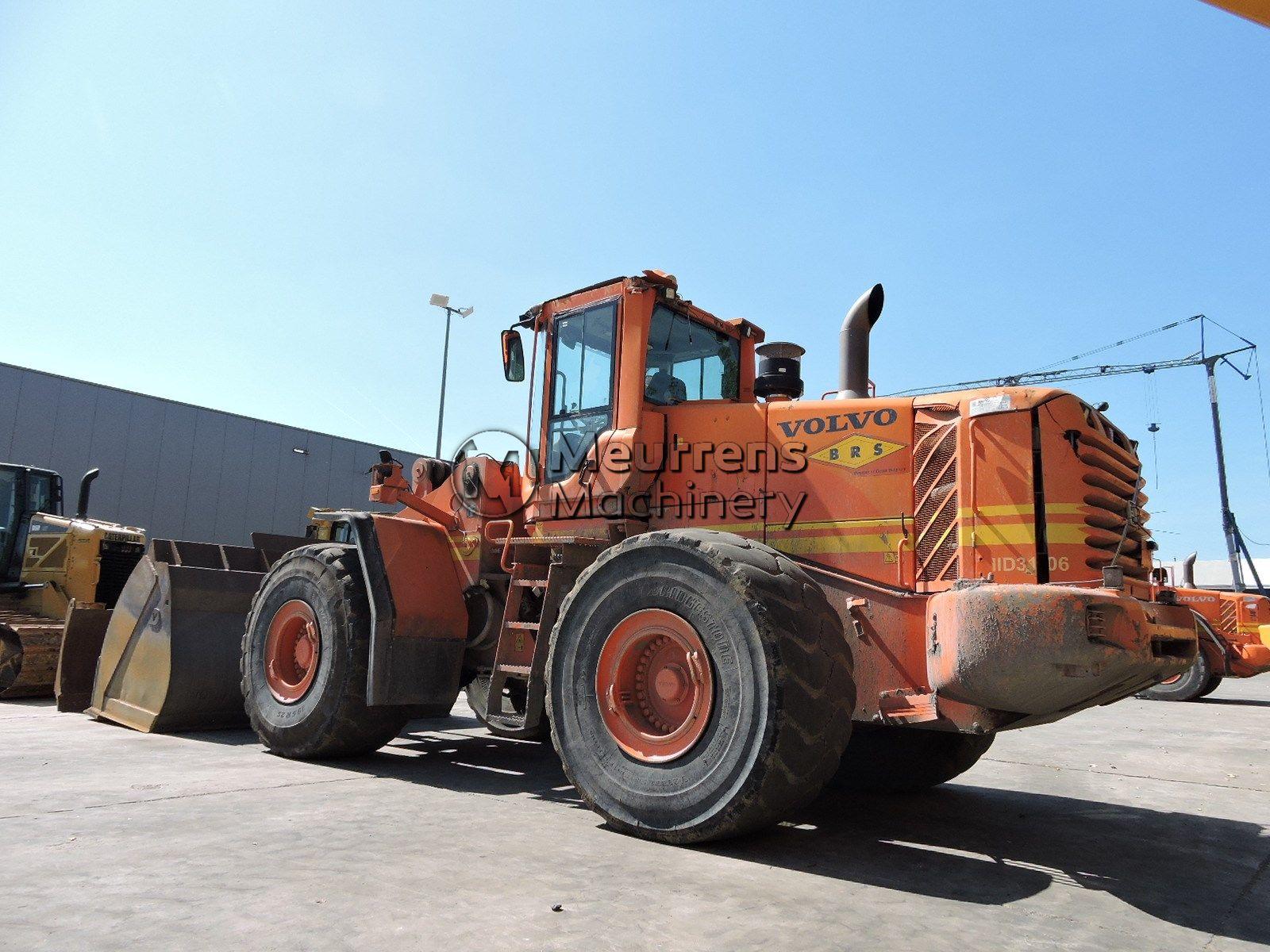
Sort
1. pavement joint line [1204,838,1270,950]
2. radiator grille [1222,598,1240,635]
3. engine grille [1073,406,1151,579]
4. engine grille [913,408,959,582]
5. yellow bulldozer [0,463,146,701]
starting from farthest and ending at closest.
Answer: radiator grille [1222,598,1240,635], yellow bulldozer [0,463,146,701], engine grille [913,408,959,582], engine grille [1073,406,1151,579], pavement joint line [1204,838,1270,950]

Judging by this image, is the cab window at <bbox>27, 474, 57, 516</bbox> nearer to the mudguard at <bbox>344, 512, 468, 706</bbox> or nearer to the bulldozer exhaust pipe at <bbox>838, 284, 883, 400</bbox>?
the mudguard at <bbox>344, 512, 468, 706</bbox>

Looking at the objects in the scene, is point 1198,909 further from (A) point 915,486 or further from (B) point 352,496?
(B) point 352,496

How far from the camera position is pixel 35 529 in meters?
13.7

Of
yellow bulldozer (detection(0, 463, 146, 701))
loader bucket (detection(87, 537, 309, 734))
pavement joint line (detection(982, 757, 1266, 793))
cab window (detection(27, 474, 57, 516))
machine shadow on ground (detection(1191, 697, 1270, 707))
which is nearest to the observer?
pavement joint line (detection(982, 757, 1266, 793))

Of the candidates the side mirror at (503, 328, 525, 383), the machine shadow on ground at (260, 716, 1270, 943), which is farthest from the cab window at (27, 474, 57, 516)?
the side mirror at (503, 328, 525, 383)

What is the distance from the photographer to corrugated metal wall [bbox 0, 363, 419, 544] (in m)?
23.9

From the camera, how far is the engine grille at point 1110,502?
15.6ft

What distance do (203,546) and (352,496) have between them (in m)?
23.1

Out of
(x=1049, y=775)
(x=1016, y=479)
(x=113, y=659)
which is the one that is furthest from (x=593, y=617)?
(x=113, y=659)

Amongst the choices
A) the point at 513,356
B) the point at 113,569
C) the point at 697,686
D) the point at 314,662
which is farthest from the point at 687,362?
the point at 113,569

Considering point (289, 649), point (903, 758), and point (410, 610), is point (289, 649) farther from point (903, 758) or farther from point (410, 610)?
point (903, 758)

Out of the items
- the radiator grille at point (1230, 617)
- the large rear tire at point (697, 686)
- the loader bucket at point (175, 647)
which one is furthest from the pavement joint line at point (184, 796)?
the radiator grille at point (1230, 617)

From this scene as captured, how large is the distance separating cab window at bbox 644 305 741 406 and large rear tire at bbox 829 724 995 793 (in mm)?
2713

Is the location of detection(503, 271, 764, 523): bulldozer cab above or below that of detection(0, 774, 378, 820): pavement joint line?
above
